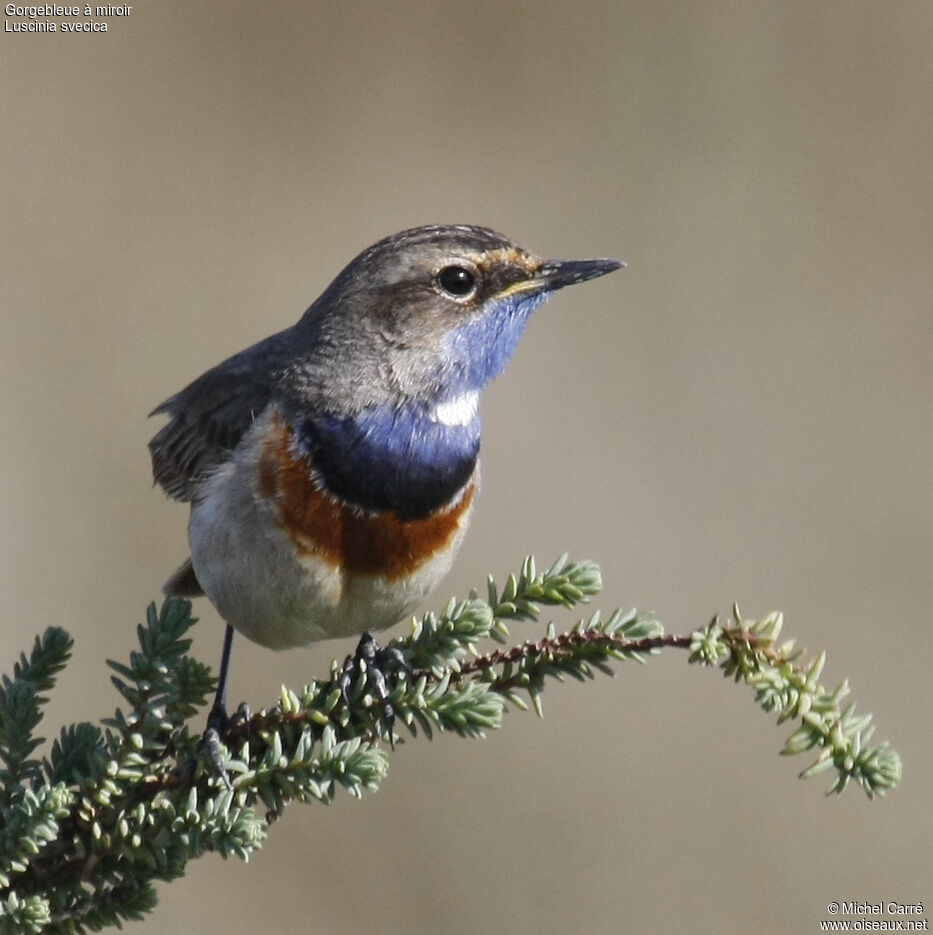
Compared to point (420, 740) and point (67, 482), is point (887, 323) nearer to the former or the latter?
point (420, 740)

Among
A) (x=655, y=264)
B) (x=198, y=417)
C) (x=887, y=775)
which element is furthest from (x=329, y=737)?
(x=655, y=264)

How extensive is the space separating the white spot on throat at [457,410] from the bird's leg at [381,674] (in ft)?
2.90

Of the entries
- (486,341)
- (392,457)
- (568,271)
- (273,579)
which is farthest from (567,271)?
(273,579)

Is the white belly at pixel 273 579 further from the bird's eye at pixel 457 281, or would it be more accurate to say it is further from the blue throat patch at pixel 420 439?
the bird's eye at pixel 457 281

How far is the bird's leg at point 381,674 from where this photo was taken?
11.6 ft

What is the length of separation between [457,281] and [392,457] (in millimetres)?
653

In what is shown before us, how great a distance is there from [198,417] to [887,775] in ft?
8.86

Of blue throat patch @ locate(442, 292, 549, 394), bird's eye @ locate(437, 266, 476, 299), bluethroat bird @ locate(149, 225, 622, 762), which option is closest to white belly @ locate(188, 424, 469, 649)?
bluethroat bird @ locate(149, 225, 622, 762)

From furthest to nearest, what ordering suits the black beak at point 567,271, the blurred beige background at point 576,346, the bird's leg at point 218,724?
the blurred beige background at point 576,346 → the black beak at point 567,271 → the bird's leg at point 218,724

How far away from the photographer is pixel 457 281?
190 inches

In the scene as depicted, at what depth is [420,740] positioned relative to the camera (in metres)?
7.16

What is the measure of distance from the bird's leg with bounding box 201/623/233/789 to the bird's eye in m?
1.30

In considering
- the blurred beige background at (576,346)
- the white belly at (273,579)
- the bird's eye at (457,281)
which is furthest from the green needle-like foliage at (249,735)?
the blurred beige background at (576,346)

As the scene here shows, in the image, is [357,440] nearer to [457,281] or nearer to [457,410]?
[457,410]
